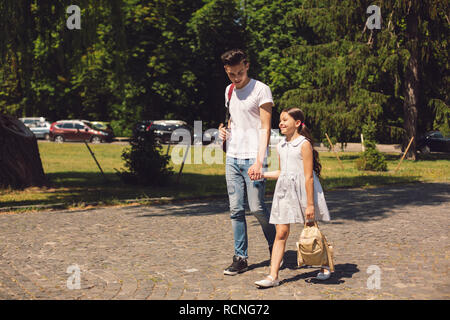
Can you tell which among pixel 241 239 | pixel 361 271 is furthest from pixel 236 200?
pixel 361 271

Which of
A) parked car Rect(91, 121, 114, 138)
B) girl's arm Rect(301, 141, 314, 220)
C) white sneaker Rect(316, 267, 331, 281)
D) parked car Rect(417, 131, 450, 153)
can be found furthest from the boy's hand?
parked car Rect(91, 121, 114, 138)

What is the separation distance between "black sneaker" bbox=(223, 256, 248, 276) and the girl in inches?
21.4

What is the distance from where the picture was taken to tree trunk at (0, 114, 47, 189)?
1388 centimetres

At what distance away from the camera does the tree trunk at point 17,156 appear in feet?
45.5

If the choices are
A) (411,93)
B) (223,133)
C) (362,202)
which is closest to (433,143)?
(411,93)

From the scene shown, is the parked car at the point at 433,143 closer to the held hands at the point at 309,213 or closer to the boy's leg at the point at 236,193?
the boy's leg at the point at 236,193

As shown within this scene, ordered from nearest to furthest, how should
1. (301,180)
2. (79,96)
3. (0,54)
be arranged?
(301,180) < (0,54) < (79,96)

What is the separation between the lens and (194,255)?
6.87 m

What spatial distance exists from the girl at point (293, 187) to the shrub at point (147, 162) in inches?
414

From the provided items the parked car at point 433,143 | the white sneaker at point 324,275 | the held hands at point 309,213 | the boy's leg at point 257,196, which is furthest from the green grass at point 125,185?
the parked car at point 433,143

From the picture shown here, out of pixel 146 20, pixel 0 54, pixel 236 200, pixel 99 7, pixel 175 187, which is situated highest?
pixel 146 20
